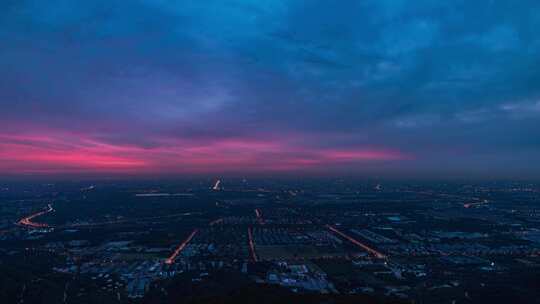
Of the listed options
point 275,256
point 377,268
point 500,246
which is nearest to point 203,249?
point 275,256

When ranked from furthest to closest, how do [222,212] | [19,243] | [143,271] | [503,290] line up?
[222,212]
[19,243]
[143,271]
[503,290]

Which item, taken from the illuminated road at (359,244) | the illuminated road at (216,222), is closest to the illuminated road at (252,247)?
the illuminated road at (216,222)

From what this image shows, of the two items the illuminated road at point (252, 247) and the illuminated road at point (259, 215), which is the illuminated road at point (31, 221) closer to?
the illuminated road at point (252, 247)

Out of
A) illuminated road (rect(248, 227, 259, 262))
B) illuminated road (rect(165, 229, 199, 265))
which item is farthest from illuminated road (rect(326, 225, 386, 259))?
illuminated road (rect(165, 229, 199, 265))

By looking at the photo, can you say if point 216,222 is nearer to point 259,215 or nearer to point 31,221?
point 259,215

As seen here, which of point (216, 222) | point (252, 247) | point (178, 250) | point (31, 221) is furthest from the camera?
point (216, 222)

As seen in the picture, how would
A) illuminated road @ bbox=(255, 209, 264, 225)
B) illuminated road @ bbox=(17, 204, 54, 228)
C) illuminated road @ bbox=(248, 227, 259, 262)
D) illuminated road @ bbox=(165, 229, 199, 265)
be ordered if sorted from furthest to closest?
1. illuminated road @ bbox=(255, 209, 264, 225)
2. illuminated road @ bbox=(17, 204, 54, 228)
3. illuminated road @ bbox=(248, 227, 259, 262)
4. illuminated road @ bbox=(165, 229, 199, 265)

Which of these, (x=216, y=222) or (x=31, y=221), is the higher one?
(x=31, y=221)

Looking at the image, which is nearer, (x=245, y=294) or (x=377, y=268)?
(x=245, y=294)

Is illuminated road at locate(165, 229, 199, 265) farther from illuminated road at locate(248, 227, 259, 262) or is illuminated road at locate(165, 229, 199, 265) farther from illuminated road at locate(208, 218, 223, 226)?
illuminated road at locate(248, 227, 259, 262)

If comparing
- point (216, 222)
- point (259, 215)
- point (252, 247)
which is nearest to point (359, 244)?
point (252, 247)

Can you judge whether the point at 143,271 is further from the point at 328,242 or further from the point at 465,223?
the point at 465,223
